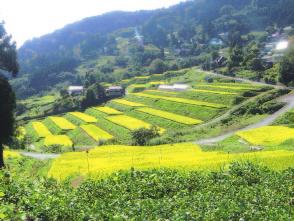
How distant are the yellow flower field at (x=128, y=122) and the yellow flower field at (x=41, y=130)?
408 inches

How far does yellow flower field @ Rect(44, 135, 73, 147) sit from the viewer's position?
58691 mm

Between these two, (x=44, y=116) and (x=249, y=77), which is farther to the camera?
(x=44, y=116)

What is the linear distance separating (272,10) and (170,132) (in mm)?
151221

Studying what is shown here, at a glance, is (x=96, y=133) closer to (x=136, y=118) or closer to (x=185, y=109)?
(x=136, y=118)

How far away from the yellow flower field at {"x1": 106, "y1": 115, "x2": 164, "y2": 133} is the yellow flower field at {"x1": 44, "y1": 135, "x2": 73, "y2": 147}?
840 centimetres

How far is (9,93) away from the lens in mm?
29016

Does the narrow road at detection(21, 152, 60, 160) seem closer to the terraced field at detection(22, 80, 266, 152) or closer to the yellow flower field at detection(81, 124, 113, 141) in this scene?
the terraced field at detection(22, 80, 266, 152)

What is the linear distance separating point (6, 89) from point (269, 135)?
86.9ft

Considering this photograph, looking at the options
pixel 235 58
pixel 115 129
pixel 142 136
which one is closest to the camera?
pixel 142 136

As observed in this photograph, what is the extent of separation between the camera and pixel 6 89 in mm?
28812

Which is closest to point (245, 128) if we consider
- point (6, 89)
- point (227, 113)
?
point (227, 113)

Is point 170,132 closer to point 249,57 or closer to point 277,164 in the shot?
point 277,164

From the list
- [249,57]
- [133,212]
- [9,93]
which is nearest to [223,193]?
[133,212]

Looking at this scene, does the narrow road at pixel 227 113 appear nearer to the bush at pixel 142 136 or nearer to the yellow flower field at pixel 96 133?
the bush at pixel 142 136
